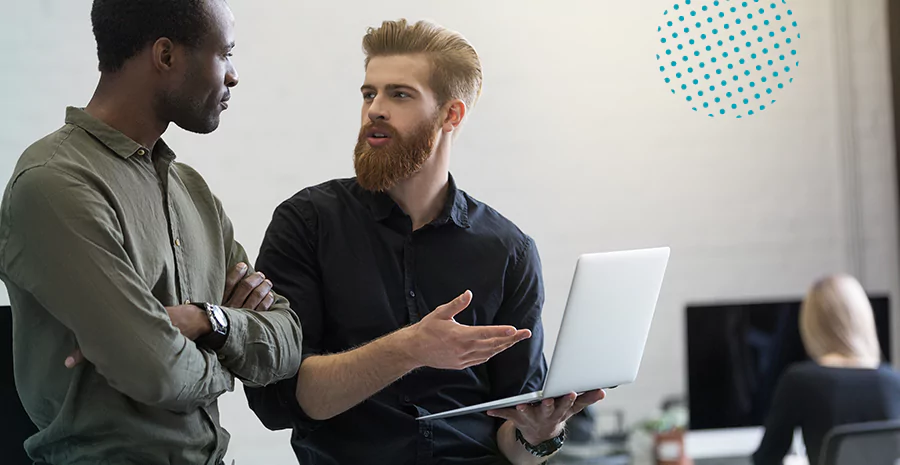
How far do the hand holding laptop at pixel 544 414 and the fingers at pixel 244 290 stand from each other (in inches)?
22.7

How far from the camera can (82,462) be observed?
1460 mm

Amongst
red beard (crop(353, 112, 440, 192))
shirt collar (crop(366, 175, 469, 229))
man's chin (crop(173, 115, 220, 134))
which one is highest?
man's chin (crop(173, 115, 220, 134))

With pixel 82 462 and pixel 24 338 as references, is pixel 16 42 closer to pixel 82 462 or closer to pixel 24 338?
pixel 24 338

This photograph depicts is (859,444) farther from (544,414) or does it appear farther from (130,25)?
(130,25)

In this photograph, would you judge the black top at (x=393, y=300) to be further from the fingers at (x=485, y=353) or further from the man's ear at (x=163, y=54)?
the man's ear at (x=163, y=54)

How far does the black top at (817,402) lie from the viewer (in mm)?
3086

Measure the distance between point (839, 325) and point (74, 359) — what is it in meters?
2.74

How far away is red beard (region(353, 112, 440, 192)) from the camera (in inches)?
85.2

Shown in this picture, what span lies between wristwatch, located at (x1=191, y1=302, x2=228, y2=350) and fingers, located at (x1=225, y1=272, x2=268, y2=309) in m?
0.18

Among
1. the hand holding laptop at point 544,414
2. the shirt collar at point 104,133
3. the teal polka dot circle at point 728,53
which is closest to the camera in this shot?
the shirt collar at point 104,133

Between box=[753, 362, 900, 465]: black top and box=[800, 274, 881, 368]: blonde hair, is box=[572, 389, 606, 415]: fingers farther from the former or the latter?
box=[800, 274, 881, 368]: blonde hair

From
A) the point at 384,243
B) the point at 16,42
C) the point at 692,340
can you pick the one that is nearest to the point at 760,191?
the point at 692,340

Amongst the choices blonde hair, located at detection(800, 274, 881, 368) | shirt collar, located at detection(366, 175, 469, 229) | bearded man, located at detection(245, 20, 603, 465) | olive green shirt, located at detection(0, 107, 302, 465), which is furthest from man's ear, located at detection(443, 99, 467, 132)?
blonde hair, located at detection(800, 274, 881, 368)

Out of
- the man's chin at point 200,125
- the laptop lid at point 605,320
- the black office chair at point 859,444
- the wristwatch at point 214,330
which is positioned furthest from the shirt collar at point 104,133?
the black office chair at point 859,444
